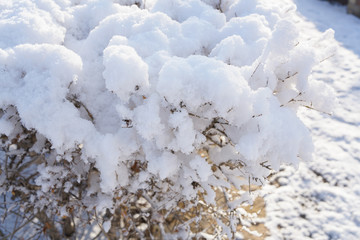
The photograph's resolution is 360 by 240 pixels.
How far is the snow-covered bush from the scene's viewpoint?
152 cm

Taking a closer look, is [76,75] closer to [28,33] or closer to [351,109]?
[28,33]

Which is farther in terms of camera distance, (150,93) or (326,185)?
(326,185)

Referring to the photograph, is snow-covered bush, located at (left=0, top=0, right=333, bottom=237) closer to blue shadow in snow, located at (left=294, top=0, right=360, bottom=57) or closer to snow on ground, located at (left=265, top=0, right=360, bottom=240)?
snow on ground, located at (left=265, top=0, right=360, bottom=240)

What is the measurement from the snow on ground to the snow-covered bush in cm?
95

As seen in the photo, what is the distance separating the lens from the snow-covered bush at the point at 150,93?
1518 mm

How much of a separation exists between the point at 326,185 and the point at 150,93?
11.2ft

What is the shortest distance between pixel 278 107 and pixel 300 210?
8.63ft

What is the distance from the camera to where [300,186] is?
4.06 metres

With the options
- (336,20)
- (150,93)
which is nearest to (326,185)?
(150,93)

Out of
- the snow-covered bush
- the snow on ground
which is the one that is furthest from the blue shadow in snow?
the snow-covered bush

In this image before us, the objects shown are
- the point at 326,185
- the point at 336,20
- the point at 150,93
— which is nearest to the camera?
the point at 150,93

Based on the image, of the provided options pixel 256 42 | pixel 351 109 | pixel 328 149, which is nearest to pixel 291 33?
pixel 256 42

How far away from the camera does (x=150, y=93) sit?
63.9 inches

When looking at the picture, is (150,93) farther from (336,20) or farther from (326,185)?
(336,20)
